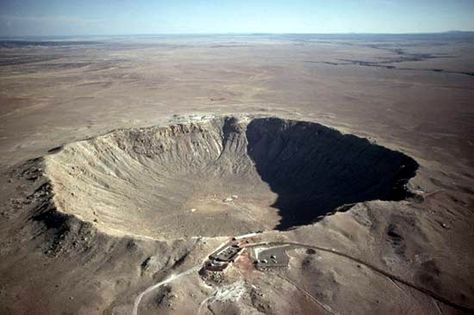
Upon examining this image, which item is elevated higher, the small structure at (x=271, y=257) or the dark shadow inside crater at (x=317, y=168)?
A: the small structure at (x=271, y=257)

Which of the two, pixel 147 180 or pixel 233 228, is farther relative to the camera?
pixel 147 180

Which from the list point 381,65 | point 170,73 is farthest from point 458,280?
point 381,65

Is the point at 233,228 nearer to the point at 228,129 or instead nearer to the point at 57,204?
the point at 57,204

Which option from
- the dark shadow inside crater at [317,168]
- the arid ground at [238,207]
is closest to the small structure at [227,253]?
the arid ground at [238,207]

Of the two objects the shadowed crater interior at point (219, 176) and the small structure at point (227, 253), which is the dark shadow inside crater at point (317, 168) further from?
the small structure at point (227, 253)

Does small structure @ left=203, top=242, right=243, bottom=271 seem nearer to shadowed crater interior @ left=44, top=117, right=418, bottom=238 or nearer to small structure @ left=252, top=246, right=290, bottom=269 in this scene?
small structure @ left=252, top=246, right=290, bottom=269

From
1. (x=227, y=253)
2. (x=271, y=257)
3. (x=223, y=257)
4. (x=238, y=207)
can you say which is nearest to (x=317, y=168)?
(x=238, y=207)
